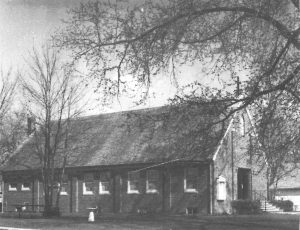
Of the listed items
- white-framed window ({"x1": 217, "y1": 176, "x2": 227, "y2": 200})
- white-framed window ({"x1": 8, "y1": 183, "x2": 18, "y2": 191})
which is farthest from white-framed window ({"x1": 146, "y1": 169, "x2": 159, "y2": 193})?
white-framed window ({"x1": 8, "y1": 183, "x2": 18, "y2": 191})

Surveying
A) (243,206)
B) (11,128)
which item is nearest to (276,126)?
(243,206)

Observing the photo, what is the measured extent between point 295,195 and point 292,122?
45.5 metres

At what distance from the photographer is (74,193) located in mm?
41625

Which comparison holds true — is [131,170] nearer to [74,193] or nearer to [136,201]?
[136,201]

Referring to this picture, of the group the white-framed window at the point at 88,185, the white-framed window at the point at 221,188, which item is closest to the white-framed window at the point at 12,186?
the white-framed window at the point at 88,185

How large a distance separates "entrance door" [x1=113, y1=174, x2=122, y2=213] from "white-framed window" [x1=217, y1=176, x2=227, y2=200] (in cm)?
741

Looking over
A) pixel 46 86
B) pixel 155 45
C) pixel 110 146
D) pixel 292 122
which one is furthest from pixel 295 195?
pixel 155 45

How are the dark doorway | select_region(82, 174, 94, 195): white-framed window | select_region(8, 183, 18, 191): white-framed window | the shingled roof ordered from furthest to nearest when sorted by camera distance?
select_region(8, 183, 18, 191): white-framed window, select_region(82, 174, 94, 195): white-framed window, the dark doorway, the shingled roof

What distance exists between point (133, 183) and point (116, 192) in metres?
1.53

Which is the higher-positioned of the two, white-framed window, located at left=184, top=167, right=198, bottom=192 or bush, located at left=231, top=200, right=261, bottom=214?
white-framed window, located at left=184, top=167, right=198, bottom=192

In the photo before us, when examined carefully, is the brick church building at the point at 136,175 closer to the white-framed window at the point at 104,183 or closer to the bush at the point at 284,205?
the white-framed window at the point at 104,183

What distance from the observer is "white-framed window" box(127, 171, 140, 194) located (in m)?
38.3

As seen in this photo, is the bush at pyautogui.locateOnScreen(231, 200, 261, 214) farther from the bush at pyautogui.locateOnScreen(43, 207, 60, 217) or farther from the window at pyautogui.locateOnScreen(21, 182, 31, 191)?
the window at pyautogui.locateOnScreen(21, 182, 31, 191)

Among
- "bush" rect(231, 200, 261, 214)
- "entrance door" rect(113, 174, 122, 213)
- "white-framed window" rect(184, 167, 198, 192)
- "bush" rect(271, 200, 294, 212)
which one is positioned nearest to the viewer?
"white-framed window" rect(184, 167, 198, 192)
